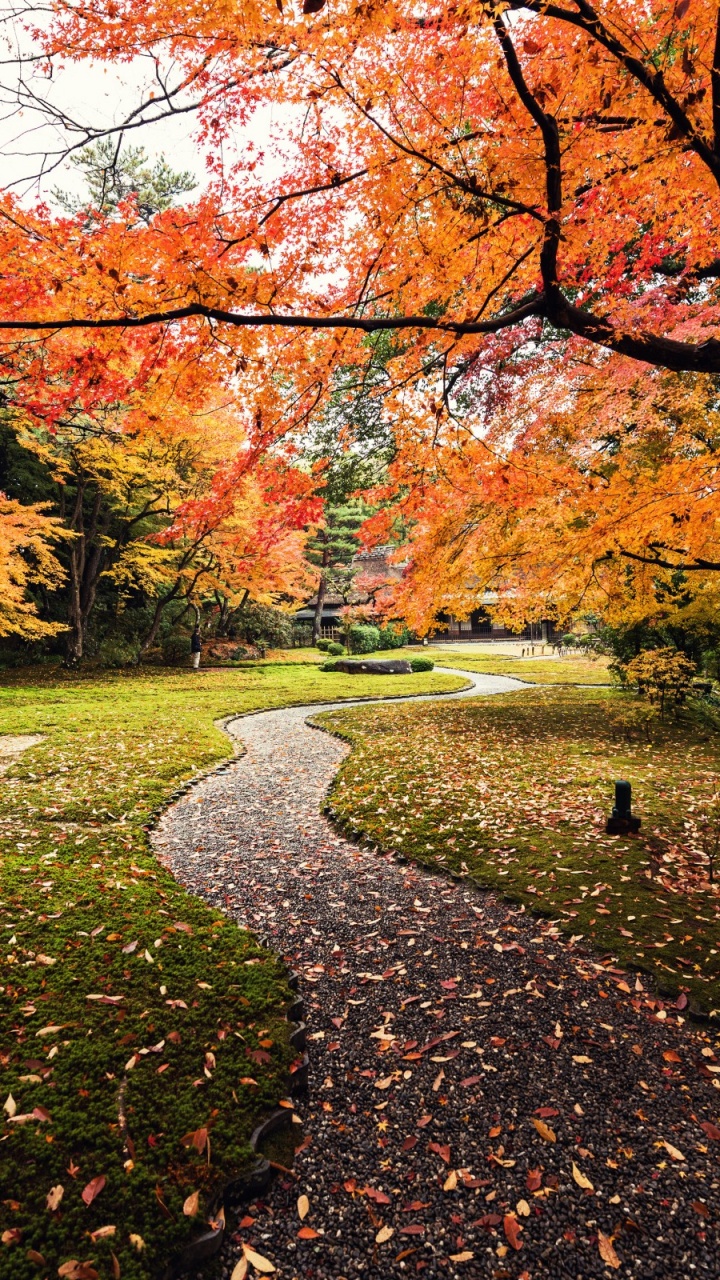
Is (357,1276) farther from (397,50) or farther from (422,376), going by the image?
(397,50)

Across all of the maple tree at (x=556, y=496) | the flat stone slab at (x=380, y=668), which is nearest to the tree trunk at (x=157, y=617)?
the flat stone slab at (x=380, y=668)

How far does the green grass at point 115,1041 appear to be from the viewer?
2133 mm

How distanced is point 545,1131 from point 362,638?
2774 cm

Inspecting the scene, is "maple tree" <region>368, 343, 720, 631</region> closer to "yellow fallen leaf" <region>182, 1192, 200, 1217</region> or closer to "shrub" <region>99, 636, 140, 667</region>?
"yellow fallen leaf" <region>182, 1192, 200, 1217</region>

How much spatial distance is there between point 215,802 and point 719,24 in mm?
7882

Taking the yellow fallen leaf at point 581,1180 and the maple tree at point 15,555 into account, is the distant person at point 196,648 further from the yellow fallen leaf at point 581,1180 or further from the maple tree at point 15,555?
the yellow fallen leaf at point 581,1180

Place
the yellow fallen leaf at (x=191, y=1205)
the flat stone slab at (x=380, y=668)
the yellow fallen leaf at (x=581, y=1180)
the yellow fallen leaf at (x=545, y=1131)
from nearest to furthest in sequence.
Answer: the yellow fallen leaf at (x=191, y=1205) → the yellow fallen leaf at (x=581, y=1180) → the yellow fallen leaf at (x=545, y=1131) → the flat stone slab at (x=380, y=668)

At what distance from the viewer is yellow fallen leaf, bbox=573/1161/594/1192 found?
7.60ft

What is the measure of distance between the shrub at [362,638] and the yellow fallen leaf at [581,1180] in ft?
91.1

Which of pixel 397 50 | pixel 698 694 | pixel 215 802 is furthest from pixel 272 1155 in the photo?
pixel 698 694

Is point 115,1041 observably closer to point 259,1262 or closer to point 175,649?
point 259,1262

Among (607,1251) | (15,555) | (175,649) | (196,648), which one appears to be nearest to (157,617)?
(196,648)

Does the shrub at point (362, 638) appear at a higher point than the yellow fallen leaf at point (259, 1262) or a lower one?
higher

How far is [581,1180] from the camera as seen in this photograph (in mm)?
2352
